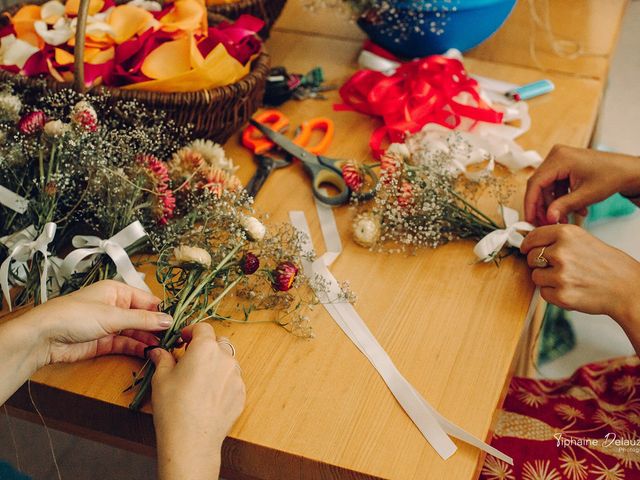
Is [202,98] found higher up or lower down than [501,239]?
higher up

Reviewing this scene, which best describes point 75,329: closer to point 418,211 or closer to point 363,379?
point 363,379

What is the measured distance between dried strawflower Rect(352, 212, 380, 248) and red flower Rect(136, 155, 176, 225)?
313 millimetres

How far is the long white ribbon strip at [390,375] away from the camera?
87 centimetres

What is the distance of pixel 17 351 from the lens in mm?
878

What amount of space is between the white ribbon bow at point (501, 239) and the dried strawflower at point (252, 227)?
0.36 m

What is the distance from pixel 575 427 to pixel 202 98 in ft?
2.85

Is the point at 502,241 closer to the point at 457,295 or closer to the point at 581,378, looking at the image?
the point at 457,295

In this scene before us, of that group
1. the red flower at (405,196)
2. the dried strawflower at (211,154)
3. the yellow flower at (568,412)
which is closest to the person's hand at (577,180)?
the red flower at (405,196)

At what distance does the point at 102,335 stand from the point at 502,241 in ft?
2.10

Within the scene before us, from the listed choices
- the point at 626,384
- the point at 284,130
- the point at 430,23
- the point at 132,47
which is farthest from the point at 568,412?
the point at 132,47

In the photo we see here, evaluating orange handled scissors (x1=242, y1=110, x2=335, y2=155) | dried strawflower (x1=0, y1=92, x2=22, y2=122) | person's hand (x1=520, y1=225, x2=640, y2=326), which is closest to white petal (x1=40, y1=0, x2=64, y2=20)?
dried strawflower (x1=0, y1=92, x2=22, y2=122)

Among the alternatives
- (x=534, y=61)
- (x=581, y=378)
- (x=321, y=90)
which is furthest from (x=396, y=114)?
(x=581, y=378)

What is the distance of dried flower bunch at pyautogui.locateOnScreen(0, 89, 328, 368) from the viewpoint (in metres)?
1.04

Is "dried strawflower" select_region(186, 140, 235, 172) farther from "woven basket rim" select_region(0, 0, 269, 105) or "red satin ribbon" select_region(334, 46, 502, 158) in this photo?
"red satin ribbon" select_region(334, 46, 502, 158)
